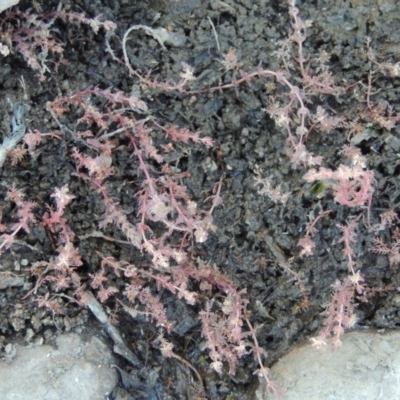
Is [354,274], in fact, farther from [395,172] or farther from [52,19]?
[52,19]

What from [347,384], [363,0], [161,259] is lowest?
[347,384]

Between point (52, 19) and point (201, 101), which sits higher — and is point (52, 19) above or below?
above

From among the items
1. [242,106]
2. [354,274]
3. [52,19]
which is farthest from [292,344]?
[52,19]

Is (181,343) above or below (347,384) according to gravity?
above

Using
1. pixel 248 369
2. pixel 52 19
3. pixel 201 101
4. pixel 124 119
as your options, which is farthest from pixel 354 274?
pixel 52 19

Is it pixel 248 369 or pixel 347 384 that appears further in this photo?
pixel 248 369

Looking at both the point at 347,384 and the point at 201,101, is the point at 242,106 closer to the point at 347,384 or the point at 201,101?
the point at 201,101
